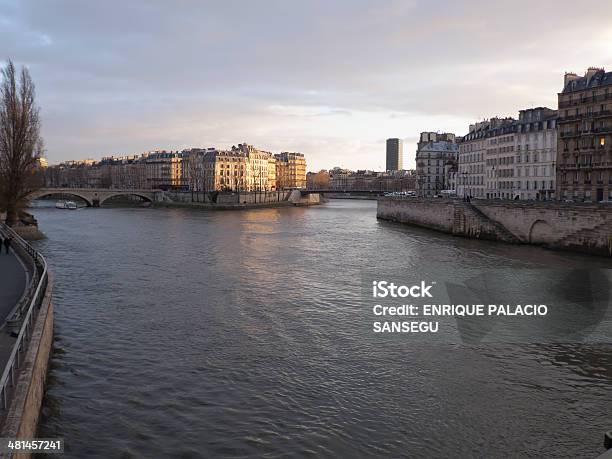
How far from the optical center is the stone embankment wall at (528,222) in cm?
3784

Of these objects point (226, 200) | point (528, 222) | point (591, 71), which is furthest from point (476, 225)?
point (226, 200)

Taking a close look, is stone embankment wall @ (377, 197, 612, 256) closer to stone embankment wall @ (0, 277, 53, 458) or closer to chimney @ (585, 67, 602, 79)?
chimney @ (585, 67, 602, 79)

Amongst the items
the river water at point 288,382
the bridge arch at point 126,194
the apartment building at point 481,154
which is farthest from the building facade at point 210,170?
the river water at point 288,382

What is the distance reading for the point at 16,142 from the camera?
1709 inches

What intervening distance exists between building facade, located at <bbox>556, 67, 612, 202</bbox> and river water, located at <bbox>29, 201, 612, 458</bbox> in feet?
128

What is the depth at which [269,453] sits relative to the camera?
10883 mm

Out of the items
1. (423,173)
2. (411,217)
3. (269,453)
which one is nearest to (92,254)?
(269,453)

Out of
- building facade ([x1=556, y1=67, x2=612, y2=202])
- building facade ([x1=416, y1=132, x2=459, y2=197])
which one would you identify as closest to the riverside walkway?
building facade ([x1=556, y1=67, x2=612, y2=202])

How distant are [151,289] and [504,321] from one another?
1542 centimetres

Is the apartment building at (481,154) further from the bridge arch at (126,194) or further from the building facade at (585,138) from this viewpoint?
the bridge arch at (126,194)

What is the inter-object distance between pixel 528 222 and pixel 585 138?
56.8 ft

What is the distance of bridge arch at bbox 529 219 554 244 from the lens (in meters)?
42.7

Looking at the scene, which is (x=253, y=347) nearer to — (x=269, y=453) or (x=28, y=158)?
(x=269, y=453)

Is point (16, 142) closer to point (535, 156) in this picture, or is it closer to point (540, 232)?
point (540, 232)
